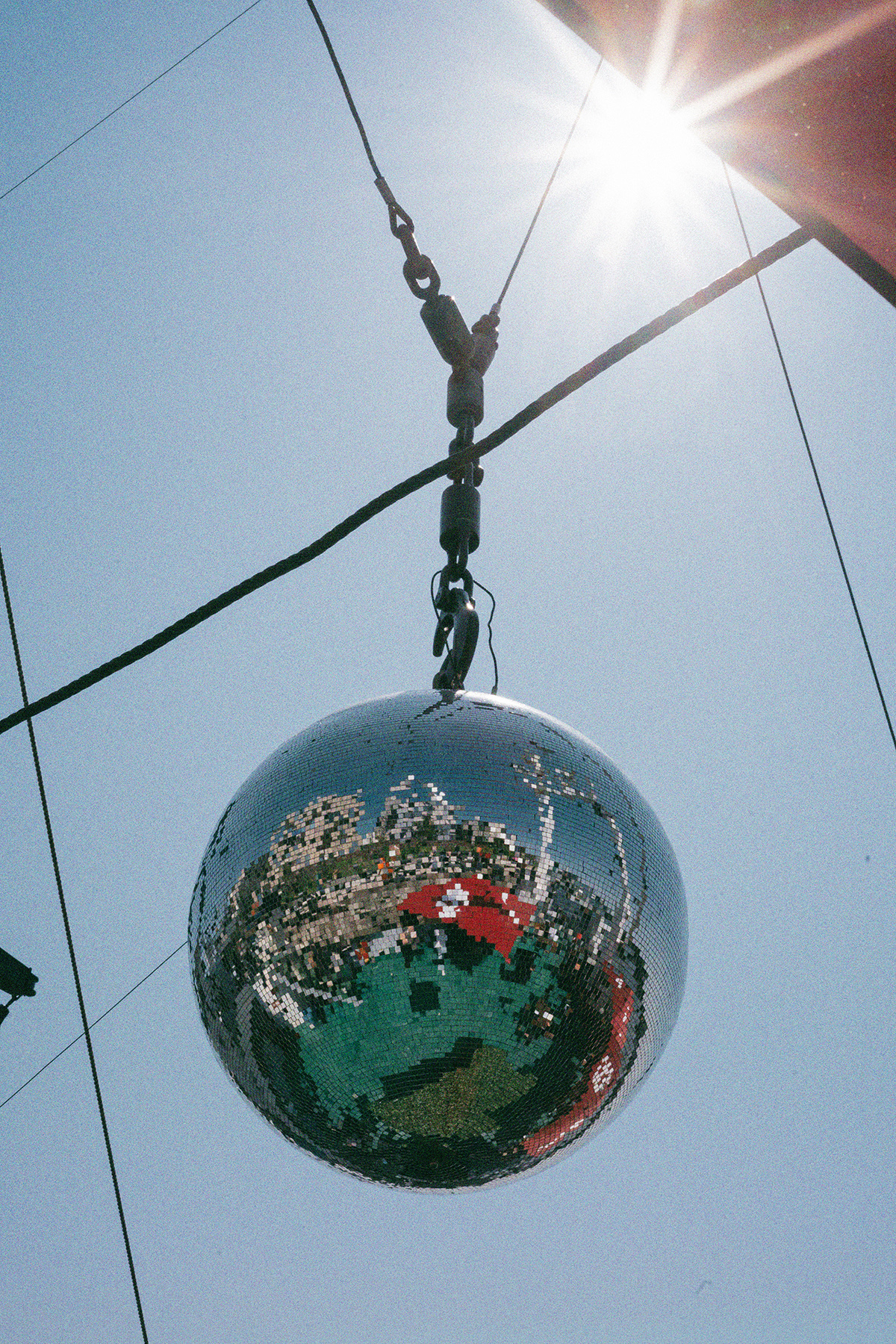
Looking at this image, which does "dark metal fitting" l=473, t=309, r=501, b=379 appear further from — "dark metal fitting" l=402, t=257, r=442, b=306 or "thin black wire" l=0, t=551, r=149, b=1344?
"thin black wire" l=0, t=551, r=149, b=1344

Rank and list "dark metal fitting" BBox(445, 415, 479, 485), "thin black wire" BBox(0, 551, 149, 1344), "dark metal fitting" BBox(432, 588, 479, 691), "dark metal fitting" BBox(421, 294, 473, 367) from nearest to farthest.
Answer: "dark metal fitting" BBox(432, 588, 479, 691) < "dark metal fitting" BBox(445, 415, 479, 485) < "dark metal fitting" BBox(421, 294, 473, 367) < "thin black wire" BBox(0, 551, 149, 1344)

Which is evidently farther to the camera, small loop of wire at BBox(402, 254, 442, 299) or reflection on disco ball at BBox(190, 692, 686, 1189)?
small loop of wire at BBox(402, 254, 442, 299)

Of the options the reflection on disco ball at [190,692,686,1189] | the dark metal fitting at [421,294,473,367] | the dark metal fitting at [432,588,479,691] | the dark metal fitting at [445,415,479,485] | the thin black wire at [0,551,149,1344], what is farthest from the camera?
the thin black wire at [0,551,149,1344]

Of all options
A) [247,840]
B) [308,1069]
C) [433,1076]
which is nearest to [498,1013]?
[433,1076]

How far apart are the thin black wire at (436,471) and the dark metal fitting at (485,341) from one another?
0.53 metres

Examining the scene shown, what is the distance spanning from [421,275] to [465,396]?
217 millimetres

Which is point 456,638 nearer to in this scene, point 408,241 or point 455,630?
point 455,630

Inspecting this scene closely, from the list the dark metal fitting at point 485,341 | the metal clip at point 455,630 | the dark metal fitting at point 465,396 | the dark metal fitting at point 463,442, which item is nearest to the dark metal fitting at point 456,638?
the metal clip at point 455,630

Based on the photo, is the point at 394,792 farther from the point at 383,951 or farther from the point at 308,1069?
the point at 308,1069

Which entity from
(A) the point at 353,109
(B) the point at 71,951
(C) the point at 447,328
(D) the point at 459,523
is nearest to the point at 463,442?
(D) the point at 459,523

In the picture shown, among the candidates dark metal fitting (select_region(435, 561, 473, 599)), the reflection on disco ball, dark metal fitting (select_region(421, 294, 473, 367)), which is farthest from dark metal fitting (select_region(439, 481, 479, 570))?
the reflection on disco ball

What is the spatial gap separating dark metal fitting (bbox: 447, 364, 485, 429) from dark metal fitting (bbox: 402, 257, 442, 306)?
0.42 feet

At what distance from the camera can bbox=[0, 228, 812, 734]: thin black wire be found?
142cm

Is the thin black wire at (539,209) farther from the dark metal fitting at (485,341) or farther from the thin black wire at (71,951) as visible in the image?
the thin black wire at (71,951)
